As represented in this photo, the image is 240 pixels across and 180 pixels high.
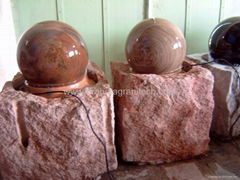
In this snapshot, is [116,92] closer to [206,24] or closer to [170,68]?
[170,68]

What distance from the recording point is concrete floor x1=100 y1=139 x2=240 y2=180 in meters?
1.74

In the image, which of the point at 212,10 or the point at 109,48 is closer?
the point at 109,48

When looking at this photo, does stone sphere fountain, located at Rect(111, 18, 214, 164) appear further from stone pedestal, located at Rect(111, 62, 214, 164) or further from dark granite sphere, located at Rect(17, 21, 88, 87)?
dark granite sphere, located at Rect(17, 21, 88, 87)

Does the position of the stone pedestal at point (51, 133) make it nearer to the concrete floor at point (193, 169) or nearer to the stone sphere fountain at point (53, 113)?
the stone sphere fountain at point (53, 113)

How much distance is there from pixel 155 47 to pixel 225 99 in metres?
0.74

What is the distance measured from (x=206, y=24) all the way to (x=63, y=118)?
1.68 metres

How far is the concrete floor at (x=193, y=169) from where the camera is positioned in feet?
5.70

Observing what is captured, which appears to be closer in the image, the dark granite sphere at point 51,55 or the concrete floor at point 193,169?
the dark granite sphere at point 51,55

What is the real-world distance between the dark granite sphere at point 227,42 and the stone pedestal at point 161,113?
0.33m

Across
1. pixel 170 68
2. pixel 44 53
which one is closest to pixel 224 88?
pixel 170 68

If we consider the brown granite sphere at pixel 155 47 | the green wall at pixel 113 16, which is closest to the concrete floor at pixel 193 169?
the brown granite sphere at pixel 155 47

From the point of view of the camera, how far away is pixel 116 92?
68.0 inches

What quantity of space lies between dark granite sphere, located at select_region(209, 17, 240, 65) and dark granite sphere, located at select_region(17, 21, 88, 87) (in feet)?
3.41

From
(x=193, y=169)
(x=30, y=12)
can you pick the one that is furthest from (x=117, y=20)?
(x=193, y=169)
